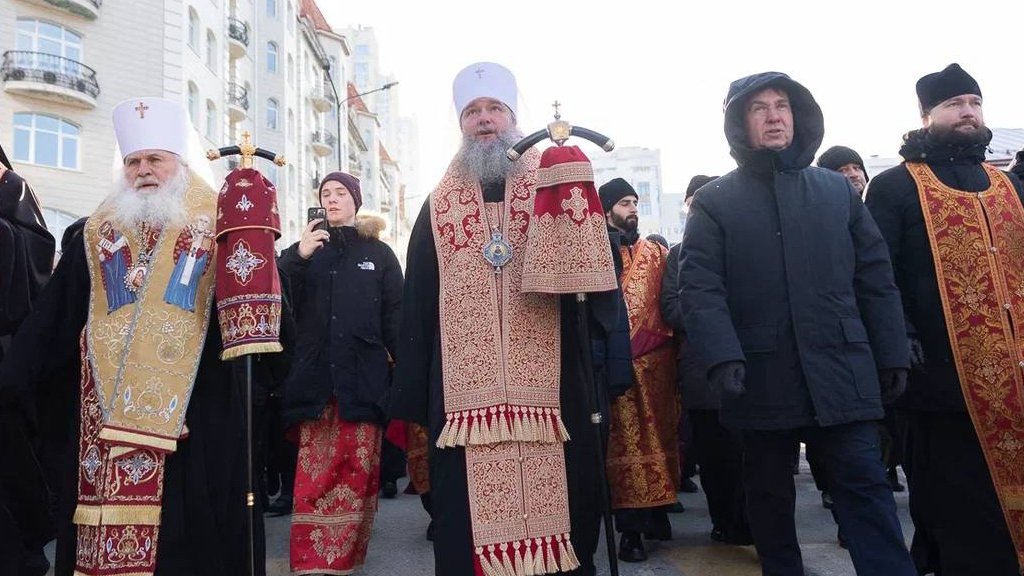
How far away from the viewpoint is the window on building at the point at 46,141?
22.1 metres

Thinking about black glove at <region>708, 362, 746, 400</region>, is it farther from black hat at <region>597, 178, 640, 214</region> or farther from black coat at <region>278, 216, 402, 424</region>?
black hat at <region>597, 178, 640, 214</region>

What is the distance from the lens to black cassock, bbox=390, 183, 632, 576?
3189 mm

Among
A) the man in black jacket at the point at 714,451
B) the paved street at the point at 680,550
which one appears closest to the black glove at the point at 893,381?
the paved street at the point at 680,550

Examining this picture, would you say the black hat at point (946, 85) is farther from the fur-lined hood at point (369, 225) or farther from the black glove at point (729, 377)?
the fur-lined hood at point (369, 225)

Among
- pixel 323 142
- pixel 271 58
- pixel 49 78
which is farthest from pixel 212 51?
pixel 323 142

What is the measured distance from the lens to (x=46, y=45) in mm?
22891

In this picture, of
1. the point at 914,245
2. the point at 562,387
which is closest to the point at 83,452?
the point at 562,387

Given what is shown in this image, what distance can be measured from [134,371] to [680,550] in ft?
10.5

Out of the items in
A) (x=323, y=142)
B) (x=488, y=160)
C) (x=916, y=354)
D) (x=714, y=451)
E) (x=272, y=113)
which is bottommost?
(x=714, y=451)

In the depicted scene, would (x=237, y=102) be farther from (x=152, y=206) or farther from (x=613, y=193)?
(x=152, y=206)

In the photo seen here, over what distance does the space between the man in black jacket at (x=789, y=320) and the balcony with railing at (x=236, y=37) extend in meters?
30.9

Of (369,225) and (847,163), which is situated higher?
(847,163)

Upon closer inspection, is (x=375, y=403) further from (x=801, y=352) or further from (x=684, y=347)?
(x=801, y=352)

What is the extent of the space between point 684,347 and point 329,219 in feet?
7.93
